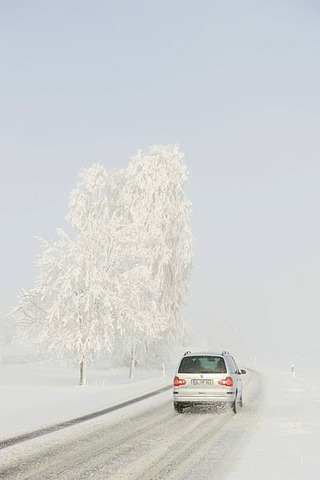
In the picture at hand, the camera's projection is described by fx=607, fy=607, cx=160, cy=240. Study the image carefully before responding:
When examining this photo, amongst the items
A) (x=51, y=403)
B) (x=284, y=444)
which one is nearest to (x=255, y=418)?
(x=284, y=444)

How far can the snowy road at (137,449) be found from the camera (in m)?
8.47

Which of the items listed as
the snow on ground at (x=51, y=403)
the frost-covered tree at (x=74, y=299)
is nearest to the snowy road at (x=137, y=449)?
the snow on ground at (x=51, y=403)

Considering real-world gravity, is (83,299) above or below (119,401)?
above

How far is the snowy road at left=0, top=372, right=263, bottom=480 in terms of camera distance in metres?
8.47

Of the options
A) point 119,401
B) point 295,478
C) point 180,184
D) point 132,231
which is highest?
point 180,184

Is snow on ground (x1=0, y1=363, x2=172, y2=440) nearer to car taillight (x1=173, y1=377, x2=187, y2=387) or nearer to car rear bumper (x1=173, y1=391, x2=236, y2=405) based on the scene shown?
car taillight (x1=173, y1=377, x2=187, y2=387)

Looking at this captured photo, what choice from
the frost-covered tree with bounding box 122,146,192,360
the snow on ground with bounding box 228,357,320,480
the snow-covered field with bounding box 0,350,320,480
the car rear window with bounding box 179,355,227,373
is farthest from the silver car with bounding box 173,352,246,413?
the frost-covered tree with bounding box 122,146,192,360

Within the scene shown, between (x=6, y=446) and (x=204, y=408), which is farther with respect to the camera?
(x=204, y=408)

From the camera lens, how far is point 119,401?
19766mm

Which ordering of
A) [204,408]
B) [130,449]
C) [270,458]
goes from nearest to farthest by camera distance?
[270,458]
[130,449]
[204,408]

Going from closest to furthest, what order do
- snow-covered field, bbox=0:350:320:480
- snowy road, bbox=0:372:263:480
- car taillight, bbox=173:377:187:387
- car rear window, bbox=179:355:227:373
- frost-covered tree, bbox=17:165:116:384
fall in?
snowy road, bbox=0:372:263:480 → snow-covered field, bbox=0:350:320:480 → car taillight, bbox=173:377:187:387 → car rear window, bbox=179:355:227:373 → frost-covered tree, bbox=17:165:116:384

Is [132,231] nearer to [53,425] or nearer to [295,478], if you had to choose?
[53,425]

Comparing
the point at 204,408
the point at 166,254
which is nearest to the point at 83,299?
the point at 204,408

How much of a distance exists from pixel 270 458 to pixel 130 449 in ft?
7.94
